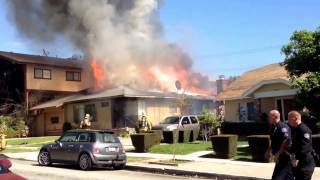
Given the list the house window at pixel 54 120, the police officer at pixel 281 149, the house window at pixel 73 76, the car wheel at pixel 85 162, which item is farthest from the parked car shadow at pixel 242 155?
the house window at pixel 73 76

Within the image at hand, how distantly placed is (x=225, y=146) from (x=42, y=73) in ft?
98.3

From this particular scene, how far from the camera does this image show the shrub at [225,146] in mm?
18969

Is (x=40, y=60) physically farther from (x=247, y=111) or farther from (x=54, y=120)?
(x=247, y=111)

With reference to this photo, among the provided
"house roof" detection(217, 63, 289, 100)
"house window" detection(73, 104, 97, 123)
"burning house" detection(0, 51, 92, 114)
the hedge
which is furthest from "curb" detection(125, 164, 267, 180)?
"burning house" detection(0, 51, 92, 114)

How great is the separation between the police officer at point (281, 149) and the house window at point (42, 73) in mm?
38323

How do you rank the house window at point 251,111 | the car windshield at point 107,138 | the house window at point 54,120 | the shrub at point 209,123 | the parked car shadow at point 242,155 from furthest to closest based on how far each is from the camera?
the house window at point 54,120, the house window at point 251,111, the shrub at point 209,123, the parked car shadow at point 242,155, the car windshield at point 107,138

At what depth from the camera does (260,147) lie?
17516 millimetres

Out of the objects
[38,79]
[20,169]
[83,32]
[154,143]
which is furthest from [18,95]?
[20,169]

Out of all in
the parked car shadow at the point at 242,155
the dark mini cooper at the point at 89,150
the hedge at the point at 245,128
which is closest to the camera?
the dark mini cooper at the point at 89,150

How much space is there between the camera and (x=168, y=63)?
139 ft

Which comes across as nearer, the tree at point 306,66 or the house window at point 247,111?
the tree at point 306,66

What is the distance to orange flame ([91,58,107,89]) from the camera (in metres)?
43.3

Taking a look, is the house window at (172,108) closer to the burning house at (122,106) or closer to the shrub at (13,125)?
the burning house at (122,106)

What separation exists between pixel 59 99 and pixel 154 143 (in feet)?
76.4
